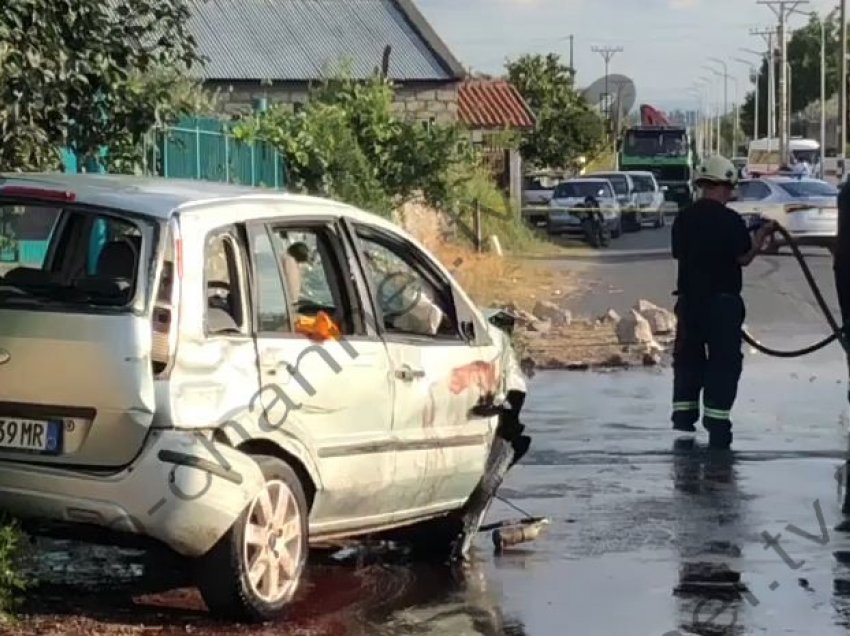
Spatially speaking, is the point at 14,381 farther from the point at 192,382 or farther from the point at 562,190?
the point at 562,190

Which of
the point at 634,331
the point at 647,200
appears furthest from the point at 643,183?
the point at 634,331

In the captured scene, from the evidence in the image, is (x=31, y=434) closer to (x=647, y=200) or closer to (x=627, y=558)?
(x=627, y=558)

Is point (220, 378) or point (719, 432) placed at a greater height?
point (220, 378)

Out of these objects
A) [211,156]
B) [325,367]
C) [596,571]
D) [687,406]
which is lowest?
[596,571]

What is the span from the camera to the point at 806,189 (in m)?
37.1

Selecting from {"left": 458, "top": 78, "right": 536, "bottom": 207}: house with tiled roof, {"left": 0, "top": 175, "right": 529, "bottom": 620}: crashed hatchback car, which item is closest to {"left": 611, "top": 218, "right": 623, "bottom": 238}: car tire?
{"left": 458, "top": 78, "right": 536, "bottom": 207}: house with tiled roof

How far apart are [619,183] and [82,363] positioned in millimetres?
41811

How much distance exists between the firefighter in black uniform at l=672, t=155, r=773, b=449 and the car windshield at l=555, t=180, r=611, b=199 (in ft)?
104

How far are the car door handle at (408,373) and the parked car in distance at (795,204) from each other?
90.5ft

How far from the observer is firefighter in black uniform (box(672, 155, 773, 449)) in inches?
472

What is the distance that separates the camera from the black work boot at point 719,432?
39.2 feet

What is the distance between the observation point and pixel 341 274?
7.74 m

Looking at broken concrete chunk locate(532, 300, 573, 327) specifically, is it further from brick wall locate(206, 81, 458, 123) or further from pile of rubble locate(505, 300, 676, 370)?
brick wall locate(206, 81, 458, 123)

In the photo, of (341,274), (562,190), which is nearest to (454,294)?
(341,274)
